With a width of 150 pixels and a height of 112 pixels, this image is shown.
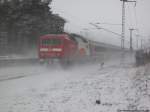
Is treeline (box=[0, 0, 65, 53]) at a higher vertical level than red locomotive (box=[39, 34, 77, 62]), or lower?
higher

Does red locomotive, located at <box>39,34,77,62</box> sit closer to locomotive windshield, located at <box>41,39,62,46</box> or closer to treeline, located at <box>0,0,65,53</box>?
locomotive windshield, located at <box>41,39,62,46</box>

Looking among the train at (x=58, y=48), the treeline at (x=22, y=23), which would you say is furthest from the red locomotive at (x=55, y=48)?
the treeline at (x=22, y=23)

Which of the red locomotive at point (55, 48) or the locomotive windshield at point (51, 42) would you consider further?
the locomotive windshield at point (51, 42)

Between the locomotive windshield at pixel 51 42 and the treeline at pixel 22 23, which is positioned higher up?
the treeline at pixel 22 23

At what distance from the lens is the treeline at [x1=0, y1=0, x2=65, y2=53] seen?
48.8m

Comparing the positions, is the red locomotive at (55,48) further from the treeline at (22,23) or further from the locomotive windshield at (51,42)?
the treeline at (22,23)

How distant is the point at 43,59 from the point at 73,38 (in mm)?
4238

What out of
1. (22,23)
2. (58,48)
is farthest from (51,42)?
(22,23)

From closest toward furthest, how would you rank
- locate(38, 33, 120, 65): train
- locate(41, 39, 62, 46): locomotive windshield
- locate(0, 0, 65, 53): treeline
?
locate(38, 33, 120, 65): train, locate(41, 39, 62, 46): locomotive windshield, locate(0, 0, 65, 53): treeline

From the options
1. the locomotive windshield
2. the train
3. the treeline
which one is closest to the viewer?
the train

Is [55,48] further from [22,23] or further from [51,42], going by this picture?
[22,23]

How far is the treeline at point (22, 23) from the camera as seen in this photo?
4878 centimetres

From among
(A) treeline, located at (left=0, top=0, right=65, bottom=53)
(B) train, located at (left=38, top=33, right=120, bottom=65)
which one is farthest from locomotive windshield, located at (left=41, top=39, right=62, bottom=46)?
(A) treeline, located at (left=0, top=0, right=65, bottom=53)

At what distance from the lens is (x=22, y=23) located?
4894 centimetres
